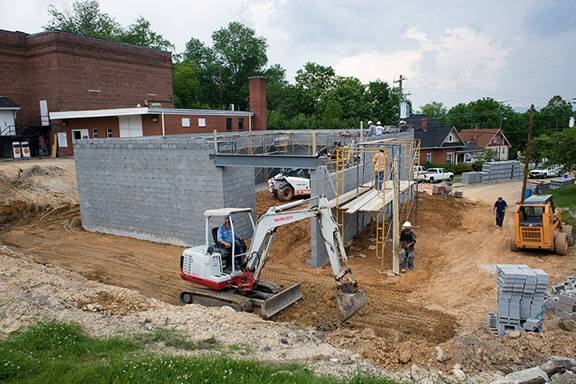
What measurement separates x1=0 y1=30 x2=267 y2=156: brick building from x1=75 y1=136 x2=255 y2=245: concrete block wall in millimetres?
10328

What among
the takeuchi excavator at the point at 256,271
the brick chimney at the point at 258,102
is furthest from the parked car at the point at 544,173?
the takeuchi excavator at the point at 256,271

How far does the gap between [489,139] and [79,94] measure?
49636 millimetres

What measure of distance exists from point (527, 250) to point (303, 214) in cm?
1031

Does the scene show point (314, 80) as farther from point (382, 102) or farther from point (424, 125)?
point (424, 125)

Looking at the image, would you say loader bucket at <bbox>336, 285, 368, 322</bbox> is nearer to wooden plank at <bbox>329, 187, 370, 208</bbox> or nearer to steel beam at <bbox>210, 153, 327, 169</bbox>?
wooden plank at <bbox>329, 187, 370, 208</bbox>

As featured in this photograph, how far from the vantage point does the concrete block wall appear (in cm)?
1742

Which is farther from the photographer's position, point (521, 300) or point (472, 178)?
point (472, 178)

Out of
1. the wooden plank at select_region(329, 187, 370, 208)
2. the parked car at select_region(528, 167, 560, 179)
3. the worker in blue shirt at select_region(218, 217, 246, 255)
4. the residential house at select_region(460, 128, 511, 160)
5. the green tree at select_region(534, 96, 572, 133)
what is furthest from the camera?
the green tree at select_region(534, 96, 572, 133)

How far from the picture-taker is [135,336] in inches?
347

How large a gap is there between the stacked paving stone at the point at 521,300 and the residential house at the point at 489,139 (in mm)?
54946

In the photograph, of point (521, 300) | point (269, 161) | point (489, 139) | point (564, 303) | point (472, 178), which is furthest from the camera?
point (489, 139)

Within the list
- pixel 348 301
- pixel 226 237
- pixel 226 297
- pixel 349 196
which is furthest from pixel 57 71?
pixel 348 301

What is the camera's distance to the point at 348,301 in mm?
10797

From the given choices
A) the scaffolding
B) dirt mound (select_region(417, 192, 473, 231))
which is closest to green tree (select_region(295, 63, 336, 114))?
dirt mound (select_region(417, 192, 473, 231))
